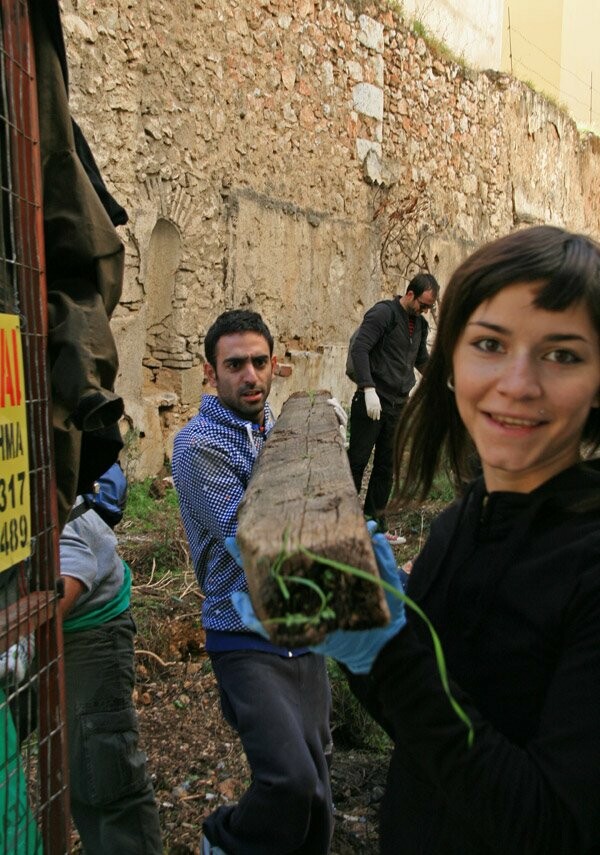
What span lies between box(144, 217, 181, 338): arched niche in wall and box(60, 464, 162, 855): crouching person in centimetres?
471

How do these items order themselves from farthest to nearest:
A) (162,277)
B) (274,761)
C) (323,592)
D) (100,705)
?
(162,277) → (100,705) → (274,761) → (323,592)

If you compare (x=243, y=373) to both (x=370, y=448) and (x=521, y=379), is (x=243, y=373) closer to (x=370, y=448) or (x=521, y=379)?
(x=521, y=379)

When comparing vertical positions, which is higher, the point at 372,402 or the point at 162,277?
the point at 162,277

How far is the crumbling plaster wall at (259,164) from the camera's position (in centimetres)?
642

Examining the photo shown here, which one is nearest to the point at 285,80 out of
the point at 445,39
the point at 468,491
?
the point at 445,39

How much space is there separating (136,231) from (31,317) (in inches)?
194

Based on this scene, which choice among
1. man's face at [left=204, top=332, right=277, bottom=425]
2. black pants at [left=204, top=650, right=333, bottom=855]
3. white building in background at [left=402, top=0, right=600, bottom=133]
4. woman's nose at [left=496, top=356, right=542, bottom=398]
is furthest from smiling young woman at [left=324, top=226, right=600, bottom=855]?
white building in background at [left=402, top=0, right=600, bottom=133]

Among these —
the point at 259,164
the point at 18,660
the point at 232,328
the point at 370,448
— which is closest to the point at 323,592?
the point at 18,660

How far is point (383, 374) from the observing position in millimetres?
6531

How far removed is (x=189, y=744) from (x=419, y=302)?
402 cm

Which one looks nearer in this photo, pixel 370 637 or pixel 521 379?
pixel 370 637

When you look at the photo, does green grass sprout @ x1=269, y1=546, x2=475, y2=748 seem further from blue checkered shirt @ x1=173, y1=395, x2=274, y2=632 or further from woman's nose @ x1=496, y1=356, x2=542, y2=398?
Result: blue checkered shirt @ x1=173, y1=395, x2=274, y2=632

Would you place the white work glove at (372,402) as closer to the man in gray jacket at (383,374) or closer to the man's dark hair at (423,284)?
the man in gray jacket at (383,374)

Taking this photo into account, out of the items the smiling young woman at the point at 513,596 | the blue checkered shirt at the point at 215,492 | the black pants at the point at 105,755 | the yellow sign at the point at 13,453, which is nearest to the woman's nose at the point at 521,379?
the smiling young woman at the point at 513,596
